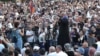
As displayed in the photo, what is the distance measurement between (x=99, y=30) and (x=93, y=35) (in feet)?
4.09

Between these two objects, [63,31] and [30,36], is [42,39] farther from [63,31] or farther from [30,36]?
[63,31]

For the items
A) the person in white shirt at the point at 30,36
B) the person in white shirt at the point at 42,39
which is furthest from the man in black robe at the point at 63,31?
the person in white shirt at the point at 30,36

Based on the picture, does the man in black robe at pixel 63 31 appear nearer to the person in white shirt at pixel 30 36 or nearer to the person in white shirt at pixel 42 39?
the person in white shirt at pixel 42 39

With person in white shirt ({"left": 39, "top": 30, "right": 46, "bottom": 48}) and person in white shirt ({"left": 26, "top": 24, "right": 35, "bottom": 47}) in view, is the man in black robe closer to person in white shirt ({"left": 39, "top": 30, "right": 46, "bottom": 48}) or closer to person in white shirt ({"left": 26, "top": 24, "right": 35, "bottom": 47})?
person in white shirt ({"left": 39, "top": 30, "right": 46, "bottom": 48})

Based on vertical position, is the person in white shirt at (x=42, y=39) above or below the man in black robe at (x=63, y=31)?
above

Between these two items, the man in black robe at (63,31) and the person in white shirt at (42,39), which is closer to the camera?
the man in black robe at (63,31)

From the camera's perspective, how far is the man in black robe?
17109mm

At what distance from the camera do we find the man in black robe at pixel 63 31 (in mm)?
17109

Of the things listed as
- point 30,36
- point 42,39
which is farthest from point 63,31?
point 30,36

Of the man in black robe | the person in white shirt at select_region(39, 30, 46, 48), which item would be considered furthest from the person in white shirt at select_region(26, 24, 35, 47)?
Result: the man in black robe

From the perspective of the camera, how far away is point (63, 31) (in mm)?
17297

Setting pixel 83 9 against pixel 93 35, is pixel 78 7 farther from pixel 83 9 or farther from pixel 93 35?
pixel 93 35

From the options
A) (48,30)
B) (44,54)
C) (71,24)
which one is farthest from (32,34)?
(44,54)

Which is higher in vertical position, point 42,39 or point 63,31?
point 42,39
